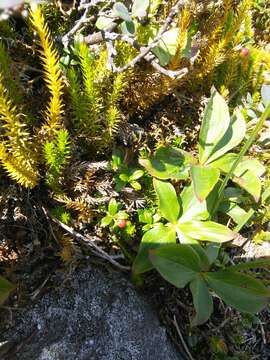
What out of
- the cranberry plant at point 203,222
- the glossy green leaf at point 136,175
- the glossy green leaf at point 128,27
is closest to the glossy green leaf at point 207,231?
the cranberry plant at point 203,222

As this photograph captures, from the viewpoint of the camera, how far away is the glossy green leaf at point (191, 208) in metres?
1.52

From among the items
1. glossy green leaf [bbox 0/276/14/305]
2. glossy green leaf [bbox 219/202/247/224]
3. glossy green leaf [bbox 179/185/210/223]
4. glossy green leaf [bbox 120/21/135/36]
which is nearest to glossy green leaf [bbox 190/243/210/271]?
glossy green leaf [bbox 179/185/210/223]

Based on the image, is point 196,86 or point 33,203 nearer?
point 33,203

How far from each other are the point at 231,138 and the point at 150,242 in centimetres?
51

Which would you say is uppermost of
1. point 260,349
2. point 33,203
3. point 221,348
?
point 33,203

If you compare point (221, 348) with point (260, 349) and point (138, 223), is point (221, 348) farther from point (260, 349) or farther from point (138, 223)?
point (138, 223)

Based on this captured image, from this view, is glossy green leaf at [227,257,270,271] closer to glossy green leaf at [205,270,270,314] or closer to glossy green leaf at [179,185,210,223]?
glossy green leaf at [205,270,270,314]

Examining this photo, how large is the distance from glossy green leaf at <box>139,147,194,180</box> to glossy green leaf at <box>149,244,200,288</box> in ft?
0.83

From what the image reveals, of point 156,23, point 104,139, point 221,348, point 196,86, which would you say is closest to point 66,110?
point 104,139

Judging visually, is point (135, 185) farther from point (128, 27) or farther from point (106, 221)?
point (128, 27)

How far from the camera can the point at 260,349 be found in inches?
65.8

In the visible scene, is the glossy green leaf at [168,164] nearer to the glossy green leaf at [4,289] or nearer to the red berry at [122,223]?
the red berry at [122,223]

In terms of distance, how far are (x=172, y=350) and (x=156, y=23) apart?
1.17 metres

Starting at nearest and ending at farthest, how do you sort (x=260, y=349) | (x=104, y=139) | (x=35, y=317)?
(x=35, y=317)
(x=104, y=139)
(x=260, y=349)
